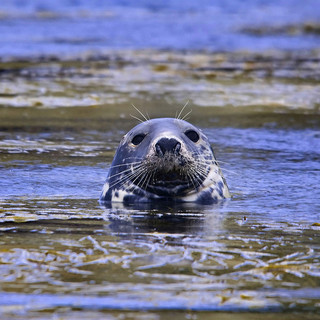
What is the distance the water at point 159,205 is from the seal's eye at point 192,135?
626 millimetres

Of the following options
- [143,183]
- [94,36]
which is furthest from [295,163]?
[94,36]

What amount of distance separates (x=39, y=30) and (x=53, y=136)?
13516 millimetres

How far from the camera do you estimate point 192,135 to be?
786 cm

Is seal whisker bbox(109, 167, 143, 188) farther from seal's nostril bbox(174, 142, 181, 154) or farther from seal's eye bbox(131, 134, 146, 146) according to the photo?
seal's nostril bbox(174, 142, 181, 154)

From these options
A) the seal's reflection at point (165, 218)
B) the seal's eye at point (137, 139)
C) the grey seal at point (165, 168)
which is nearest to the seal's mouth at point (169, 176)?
the grey seal at point (165, 168)

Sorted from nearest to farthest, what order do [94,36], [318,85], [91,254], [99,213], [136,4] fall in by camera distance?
[91,254]
[99,213]
[318,85]
[94,36]
[136,4]

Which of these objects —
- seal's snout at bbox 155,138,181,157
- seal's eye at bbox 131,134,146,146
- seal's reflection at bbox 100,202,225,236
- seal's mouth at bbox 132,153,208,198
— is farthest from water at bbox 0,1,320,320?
seal's eye at bbox 131,134,146,146

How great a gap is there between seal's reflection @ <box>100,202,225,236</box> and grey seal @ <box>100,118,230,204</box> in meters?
0.12

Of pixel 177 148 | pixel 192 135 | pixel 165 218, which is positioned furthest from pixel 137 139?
pixel 165 218

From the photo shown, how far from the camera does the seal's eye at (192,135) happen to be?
7.82m

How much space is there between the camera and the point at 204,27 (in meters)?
25.7

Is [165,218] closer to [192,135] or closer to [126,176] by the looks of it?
[126,176]

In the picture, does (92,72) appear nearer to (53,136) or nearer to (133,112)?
(133,112)

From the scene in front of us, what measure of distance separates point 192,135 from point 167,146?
685 mm
